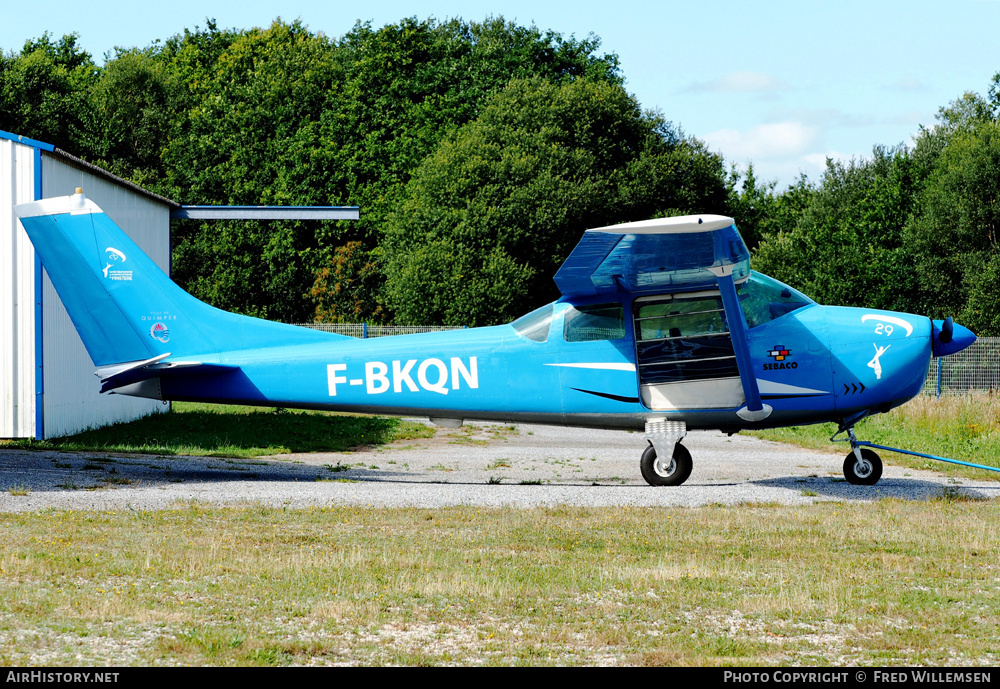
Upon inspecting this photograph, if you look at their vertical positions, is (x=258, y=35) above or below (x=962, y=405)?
above

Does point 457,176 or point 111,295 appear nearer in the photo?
point 111,295

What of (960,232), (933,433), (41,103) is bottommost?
(933,433)

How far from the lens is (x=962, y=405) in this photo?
75.4ft

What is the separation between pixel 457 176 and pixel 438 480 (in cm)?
3354

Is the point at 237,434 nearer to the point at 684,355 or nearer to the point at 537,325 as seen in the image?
the point at 537,325

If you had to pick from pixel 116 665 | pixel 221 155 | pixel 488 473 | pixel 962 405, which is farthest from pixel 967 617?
pixel 221 155

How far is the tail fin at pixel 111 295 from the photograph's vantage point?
1275 cm

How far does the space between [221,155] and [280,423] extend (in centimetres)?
3488

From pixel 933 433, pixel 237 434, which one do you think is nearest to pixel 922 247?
pixel 933 433

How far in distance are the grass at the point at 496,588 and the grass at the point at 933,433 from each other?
22.6 ft

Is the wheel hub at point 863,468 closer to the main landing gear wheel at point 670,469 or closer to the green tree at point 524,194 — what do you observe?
the main landing gear wheel at point 670,469

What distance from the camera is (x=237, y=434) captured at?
1981 cm

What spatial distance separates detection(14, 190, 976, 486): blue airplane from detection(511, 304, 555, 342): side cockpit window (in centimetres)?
2

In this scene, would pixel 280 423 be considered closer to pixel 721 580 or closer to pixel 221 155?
pixel 721 580
